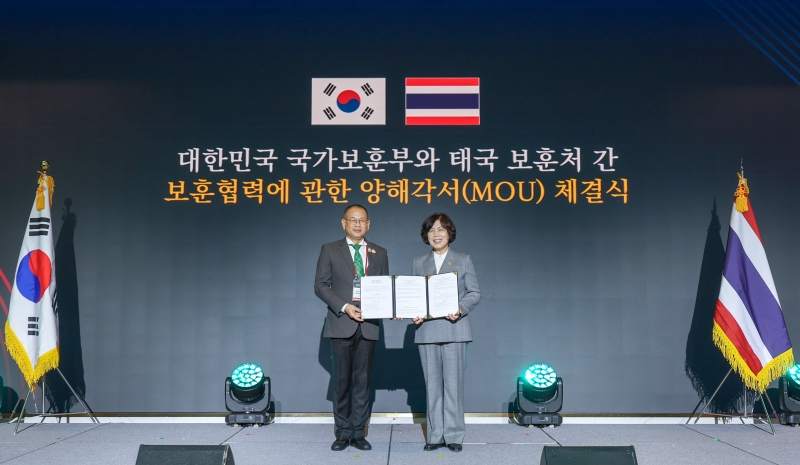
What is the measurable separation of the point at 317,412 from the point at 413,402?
2.39 feet

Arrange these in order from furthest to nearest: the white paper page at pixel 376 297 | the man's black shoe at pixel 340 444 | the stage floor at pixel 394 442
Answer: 1. the man's black shoe at pixel 340 444
2. the white paper page at pixel 376 297
3. the stage floor at pixel 394 442

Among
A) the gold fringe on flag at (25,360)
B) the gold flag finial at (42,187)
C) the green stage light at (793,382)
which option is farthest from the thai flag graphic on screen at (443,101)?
the gold fringe on flag at (25,360)

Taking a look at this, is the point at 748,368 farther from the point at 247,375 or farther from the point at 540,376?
the point at 247,375

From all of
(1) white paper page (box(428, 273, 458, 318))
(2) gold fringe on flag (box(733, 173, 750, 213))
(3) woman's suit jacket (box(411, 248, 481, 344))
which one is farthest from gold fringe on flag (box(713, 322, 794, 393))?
(1) white paper page (box(428, 273, 458, 318))

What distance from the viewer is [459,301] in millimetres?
3773

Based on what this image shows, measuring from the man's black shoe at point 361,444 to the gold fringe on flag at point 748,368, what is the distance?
2.60 m

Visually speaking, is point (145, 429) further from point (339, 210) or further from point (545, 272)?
point (545, 272)

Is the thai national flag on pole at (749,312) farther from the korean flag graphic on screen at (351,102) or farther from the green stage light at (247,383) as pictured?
the green stage light at (247,383)

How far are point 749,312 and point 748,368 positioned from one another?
39 cm

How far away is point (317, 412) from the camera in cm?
491

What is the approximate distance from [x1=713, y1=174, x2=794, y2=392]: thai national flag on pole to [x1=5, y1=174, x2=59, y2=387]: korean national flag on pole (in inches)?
187

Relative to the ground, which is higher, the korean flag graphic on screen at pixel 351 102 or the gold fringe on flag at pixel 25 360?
the korean flag graphic on screen at pixel 351 102

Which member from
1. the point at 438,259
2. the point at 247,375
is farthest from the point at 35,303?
the point at 438,259

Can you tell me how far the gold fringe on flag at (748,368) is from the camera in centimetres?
447
